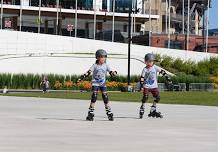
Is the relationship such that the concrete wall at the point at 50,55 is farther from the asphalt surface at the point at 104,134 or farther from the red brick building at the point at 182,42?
the asphalt surface at the point at 104,134

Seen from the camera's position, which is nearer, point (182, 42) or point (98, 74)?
point (98, 74)

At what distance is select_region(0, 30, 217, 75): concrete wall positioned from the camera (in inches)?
2406

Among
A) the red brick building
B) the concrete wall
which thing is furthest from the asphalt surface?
the red brick building

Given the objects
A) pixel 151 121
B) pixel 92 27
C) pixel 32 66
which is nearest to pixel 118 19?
pixel 92 27

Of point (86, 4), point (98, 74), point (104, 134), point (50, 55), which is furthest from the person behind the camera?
point (86, 4)

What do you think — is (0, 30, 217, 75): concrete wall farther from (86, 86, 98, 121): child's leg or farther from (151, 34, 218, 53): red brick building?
(86, 86, 98, 121): child's leg

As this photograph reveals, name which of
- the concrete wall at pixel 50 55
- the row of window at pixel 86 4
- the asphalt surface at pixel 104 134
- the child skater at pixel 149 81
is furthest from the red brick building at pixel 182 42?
the asphalt surface at pixel 104 134

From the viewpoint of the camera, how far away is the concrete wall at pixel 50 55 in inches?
2406

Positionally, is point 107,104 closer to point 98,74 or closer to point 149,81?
point 98,74

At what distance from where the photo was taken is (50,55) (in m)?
62.7

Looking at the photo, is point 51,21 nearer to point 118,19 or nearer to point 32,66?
point 118,19

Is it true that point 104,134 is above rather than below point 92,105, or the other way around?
below

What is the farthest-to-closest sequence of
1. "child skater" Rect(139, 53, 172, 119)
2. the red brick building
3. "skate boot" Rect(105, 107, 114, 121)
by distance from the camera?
the red brick building
"child skater" Rect(139, 53, 172, 119)
"skate boot" Rect(105, 107, 114, 121)

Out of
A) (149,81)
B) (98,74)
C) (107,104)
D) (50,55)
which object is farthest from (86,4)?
(107,104)
